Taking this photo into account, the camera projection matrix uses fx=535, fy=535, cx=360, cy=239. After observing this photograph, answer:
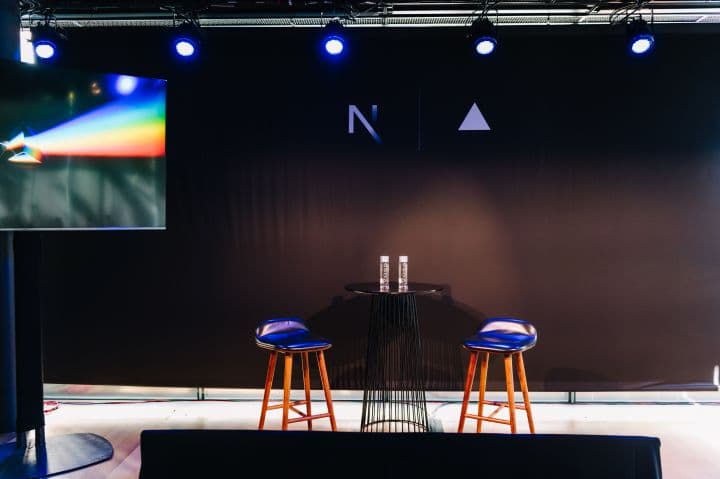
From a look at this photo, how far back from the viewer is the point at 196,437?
1.03 m

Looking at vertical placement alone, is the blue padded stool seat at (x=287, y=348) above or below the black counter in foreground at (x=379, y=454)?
below

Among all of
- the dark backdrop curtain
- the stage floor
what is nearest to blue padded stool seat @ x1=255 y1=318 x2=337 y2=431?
the stage floor

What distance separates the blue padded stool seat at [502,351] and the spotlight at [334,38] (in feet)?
7.21

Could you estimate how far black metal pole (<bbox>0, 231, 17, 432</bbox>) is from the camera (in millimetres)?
3420

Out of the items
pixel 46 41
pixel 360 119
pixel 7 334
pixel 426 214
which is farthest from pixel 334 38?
pixel 7 334

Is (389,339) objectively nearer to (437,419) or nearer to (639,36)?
(437,419)

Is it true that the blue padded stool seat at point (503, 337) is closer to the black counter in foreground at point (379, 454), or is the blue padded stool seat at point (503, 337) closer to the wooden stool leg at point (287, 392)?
the wooden stool leg at point (287, 392)

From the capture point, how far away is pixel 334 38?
3.83 m

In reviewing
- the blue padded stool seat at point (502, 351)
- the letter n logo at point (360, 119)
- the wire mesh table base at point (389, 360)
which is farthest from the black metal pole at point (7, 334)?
the blue padded stool seat at point (502, 351)

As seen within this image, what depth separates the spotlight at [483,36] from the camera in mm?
3756

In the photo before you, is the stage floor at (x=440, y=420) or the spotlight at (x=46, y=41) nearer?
the stage floor at (x=440, y=420)

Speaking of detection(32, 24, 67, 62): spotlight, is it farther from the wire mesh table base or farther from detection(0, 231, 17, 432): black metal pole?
the wire mesh table base

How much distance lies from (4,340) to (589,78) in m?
4.57

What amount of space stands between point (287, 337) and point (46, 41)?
281cm
